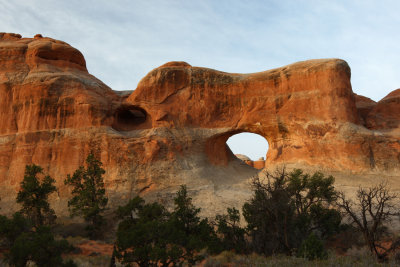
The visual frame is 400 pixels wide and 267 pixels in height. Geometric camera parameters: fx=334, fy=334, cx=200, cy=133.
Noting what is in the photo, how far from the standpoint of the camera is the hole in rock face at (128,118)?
2884 centimetres

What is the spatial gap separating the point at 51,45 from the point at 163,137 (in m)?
13.2

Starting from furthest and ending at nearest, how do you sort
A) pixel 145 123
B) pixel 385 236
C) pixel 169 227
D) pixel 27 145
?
1. pixel 145 123
2. pixel 27 145
3. pixel 385 236
4. pixel 169 227

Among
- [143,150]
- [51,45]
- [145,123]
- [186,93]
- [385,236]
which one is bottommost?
[385,236]

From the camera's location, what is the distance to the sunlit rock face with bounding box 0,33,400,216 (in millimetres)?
24422

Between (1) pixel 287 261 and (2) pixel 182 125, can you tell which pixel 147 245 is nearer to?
(1) pixel 287 261

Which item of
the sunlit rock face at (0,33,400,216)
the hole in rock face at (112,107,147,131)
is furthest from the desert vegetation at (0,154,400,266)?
the hole in rock face at (112,107,147,131)

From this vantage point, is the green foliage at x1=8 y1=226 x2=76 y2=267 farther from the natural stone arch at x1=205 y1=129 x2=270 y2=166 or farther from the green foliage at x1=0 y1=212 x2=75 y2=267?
the natural stone arch at x1=205 y1=129 x2=270 y2=166

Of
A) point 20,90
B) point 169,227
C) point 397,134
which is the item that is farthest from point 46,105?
point 397,134

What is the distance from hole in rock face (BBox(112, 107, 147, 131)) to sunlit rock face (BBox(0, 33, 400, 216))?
227 mm

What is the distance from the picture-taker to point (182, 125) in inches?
1095

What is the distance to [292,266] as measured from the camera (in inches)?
448

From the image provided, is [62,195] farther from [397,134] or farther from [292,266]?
[397,134]

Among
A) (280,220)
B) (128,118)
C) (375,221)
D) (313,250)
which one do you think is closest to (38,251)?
(313,250)

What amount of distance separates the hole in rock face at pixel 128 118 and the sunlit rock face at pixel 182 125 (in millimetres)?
227
